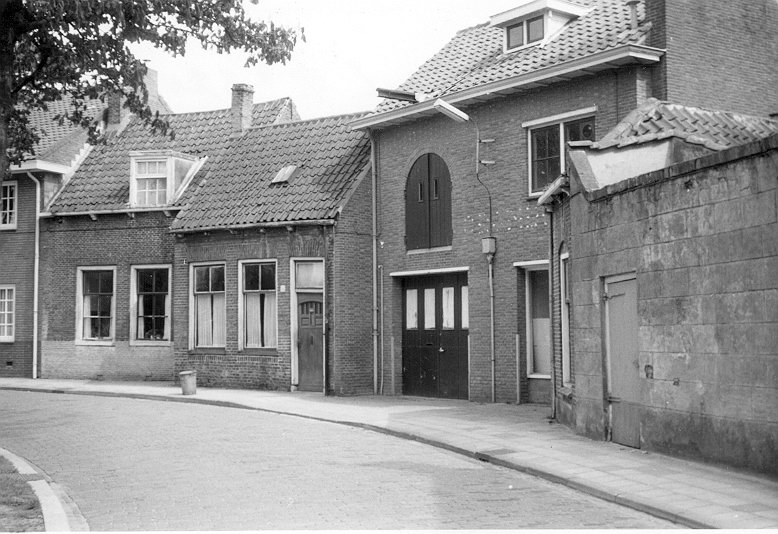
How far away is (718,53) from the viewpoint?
1834 centimetres

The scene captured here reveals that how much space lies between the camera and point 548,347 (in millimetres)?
19391

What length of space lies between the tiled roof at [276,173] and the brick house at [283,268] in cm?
3

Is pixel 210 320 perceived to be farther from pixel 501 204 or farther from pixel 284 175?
pixel 501 204

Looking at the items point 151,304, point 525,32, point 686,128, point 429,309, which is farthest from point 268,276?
point 686,128

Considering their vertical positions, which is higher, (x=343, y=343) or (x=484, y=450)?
(x=343, y=343)

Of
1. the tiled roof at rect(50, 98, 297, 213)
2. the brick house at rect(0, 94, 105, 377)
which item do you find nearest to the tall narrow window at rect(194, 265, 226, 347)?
the tiled roof at rect(50, 98, 297, 213)

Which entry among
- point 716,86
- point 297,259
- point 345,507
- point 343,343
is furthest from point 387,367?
point 345,507

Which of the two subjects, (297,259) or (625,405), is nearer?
(625,405)

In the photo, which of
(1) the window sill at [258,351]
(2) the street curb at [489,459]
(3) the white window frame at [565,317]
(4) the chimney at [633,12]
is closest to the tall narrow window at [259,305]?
(1) the window sill at [258,351]

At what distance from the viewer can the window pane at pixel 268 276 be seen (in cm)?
2381

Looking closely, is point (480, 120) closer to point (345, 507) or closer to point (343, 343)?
point (343, 343)

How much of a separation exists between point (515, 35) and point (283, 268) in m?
7.85

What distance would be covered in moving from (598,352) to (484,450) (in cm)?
219

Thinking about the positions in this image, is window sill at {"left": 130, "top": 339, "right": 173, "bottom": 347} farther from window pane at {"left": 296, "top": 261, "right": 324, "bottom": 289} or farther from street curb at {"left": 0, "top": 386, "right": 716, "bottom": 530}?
window pane at {"left": 296, "top": 261, "right": 324, "bottom": 289}
